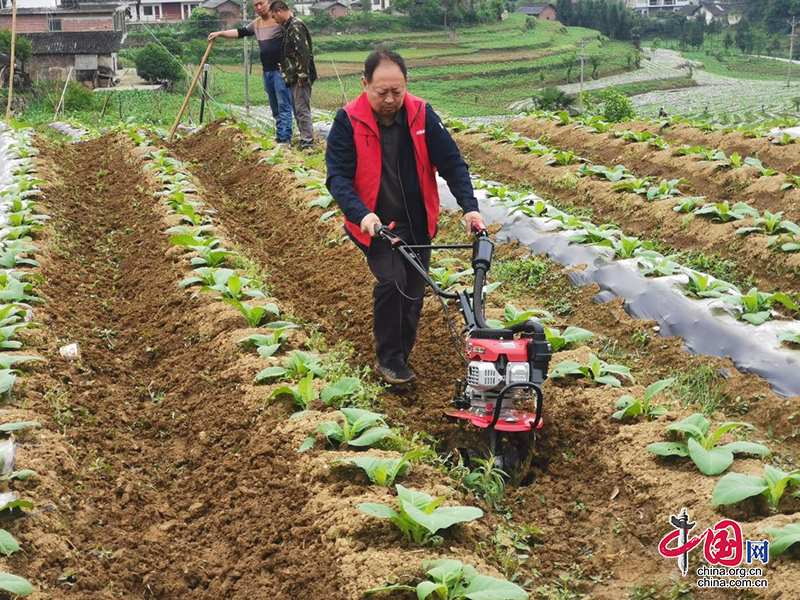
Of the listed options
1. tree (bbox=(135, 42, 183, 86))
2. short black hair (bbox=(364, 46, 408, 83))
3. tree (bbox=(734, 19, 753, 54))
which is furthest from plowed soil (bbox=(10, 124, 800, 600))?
tree (bbox=(734, 19, 753, 54))

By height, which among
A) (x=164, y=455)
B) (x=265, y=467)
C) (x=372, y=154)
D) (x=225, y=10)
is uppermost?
(x=225, y=10)

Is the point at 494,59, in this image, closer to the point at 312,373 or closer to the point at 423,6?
the point at 423,6

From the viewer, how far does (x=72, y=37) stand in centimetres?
3703

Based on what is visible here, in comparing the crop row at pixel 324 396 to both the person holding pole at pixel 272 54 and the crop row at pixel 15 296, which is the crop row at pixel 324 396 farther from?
the person holding pole at pixel 272 54

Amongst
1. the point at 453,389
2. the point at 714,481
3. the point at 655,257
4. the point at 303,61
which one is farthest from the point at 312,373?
the point at 303,61

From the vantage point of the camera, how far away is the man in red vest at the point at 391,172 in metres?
5.08

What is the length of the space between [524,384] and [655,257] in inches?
138

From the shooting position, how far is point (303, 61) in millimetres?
12516

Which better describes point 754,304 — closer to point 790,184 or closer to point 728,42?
point 790,184

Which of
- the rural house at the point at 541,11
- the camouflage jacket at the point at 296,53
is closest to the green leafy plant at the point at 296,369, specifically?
the camouflage jacket at the point at 296,53

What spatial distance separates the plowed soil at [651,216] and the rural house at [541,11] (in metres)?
56.9

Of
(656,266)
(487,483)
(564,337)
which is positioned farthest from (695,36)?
(487,483)

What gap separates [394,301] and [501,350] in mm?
1290

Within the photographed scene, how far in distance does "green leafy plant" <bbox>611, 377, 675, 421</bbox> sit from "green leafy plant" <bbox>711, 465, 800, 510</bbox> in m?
0.91
